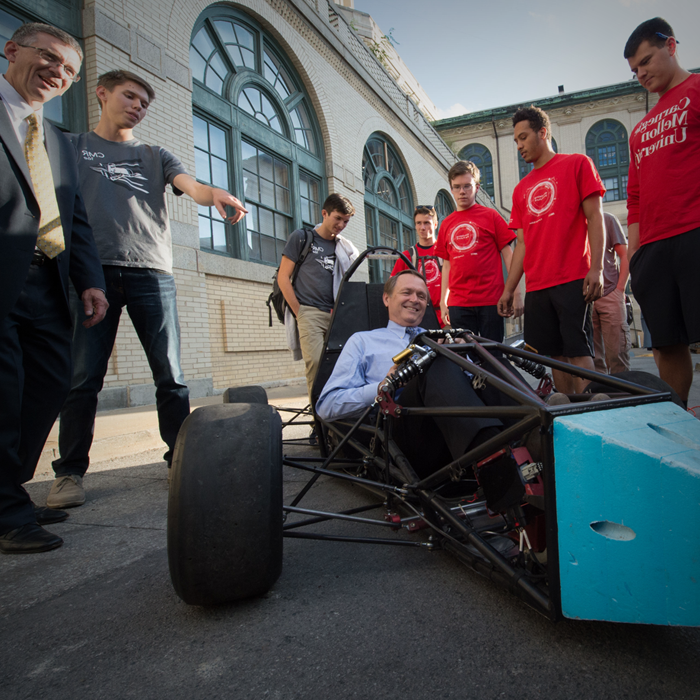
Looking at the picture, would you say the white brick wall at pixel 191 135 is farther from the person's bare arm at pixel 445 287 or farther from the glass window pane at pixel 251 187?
the person's bare arm at pixel 445 287

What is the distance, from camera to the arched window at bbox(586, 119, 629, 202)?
2586cm

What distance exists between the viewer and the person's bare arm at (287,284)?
12.1ft

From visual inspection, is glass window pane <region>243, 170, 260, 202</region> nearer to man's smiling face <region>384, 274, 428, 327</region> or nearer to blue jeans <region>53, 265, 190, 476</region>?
blue jeans <region>53, 265, 190, 476</region>

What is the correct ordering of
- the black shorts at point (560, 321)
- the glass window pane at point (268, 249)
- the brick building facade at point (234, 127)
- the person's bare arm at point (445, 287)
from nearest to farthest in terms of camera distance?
the black shorts at point (560, 321) → the person's bare arm at point (445, 287) → the brick building facade at point (234, 127) → the glass window pane at point (268, 249)

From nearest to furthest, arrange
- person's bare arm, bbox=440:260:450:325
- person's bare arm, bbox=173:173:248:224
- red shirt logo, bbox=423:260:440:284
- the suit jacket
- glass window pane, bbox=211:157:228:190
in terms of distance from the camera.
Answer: the suit jacket < person's bare arm, bbox=173:173:248:224 < person's bare arm, bbox=440:260:450:325 < red shirt logo, bbox=423:260:440:284 < glass window pane, bbox=211:157:228:190

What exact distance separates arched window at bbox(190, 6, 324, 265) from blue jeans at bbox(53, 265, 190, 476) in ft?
14.9

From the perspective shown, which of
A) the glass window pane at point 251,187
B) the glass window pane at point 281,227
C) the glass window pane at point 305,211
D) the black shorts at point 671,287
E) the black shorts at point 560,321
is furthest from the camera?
the glass window pane at point 305,211

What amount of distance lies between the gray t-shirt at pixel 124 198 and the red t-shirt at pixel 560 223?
2104 millimetres

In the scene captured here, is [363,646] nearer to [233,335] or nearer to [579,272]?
[579,272]

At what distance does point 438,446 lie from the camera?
1825 millimetres

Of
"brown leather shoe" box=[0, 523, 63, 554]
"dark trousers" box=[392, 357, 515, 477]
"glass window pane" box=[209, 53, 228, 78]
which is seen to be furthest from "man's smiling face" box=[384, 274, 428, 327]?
"glass window pane" box=[209, 53, 228, 78]

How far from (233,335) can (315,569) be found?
232 inches

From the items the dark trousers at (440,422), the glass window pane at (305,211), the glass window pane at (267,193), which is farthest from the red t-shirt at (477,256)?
the glass window pane at (305,211)

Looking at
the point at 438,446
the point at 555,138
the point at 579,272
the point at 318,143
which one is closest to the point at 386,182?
the point at 318,143
